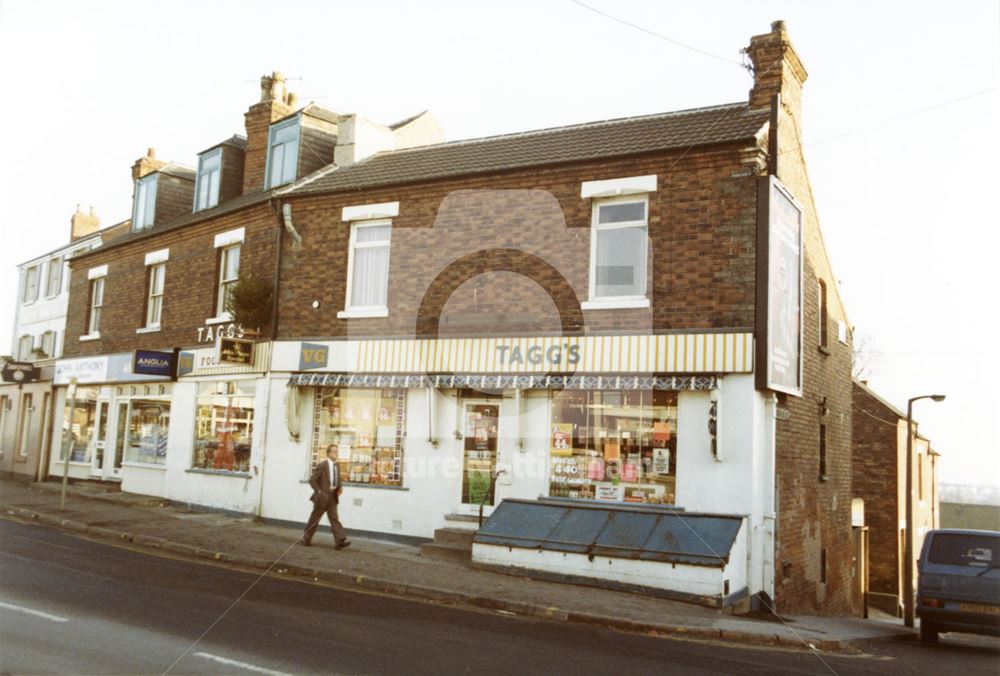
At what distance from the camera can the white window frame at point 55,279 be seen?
31250mm

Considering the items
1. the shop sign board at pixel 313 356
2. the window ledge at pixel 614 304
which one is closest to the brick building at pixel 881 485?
the window ledge at pixel 614 304

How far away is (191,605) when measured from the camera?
9375 millimetres

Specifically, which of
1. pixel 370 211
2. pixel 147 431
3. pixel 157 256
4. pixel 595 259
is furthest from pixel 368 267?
pixel 147 431

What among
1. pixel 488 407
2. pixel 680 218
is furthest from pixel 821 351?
pixel 488 407

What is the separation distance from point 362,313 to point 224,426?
199 inches

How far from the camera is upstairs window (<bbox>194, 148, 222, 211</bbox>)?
23.4m

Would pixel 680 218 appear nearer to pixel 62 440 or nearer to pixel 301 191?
pixel 301 191

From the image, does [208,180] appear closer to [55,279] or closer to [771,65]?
[55,279]

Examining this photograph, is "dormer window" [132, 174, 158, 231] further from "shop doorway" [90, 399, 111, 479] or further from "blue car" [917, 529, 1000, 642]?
"blue car" [917, 529, 1000, 642]

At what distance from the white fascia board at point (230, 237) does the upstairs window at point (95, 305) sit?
659 cm

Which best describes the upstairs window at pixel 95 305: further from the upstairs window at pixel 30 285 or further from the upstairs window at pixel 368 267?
the upstairs window at pixel 368 267

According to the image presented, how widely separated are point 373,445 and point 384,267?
3696 millimetres

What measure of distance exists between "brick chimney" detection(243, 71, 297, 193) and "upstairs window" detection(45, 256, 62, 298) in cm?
1245

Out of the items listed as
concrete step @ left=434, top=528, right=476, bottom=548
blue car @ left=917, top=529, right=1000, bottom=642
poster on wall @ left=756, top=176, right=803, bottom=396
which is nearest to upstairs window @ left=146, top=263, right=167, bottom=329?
concrete step @ left=434, top=528, right=476, bottom=548
